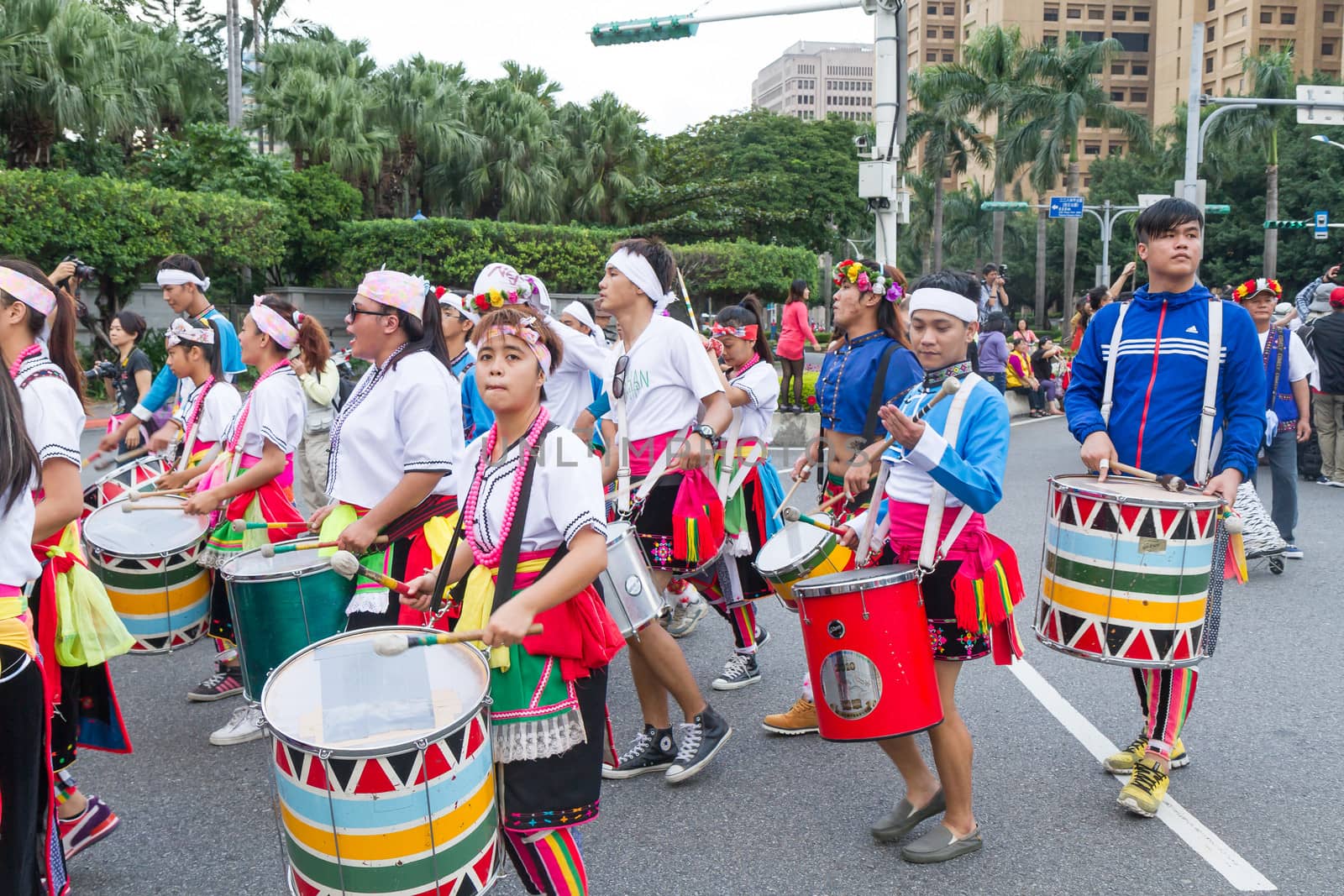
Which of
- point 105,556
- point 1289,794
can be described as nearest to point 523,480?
point 105,556

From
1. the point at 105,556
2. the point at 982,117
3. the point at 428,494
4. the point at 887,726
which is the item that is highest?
the point at 982,117

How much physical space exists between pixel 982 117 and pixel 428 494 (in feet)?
156

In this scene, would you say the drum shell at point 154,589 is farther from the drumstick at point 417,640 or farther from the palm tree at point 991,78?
the palm tree at point 991,78

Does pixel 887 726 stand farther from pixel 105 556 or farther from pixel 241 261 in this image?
pixel 241 261

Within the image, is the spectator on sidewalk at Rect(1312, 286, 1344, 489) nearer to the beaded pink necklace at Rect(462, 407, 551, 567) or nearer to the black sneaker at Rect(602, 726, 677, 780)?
the black sneaker at Rect(602, 726, 677, 780)

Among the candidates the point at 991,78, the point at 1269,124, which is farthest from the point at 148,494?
the point at 1269,124

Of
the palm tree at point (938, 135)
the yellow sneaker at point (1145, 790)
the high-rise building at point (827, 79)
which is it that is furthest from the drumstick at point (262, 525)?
the high-rise building at point (827, 79)

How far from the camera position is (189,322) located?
5520 mm

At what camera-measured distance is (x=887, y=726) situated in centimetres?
311

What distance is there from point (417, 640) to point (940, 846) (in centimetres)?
193

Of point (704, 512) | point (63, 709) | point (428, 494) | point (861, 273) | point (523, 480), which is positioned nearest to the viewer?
point (523, 480)

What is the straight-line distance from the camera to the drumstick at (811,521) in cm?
359

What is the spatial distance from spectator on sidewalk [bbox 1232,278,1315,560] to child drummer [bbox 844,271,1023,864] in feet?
16.7

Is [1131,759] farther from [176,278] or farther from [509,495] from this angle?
[176,278]
